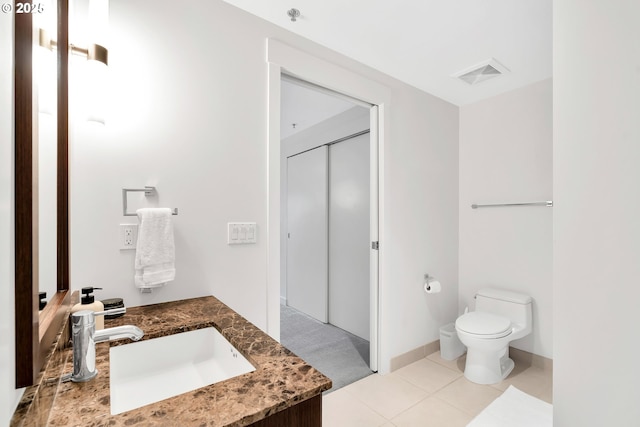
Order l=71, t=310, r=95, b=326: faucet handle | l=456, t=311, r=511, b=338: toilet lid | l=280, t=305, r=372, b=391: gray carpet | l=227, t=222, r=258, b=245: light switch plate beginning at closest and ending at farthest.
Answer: l=71, t=310, r=95, b=326: faucet handle < l=227, t=222, r=258, b=245: light switch plate < l=456, t=311, r=511, b=338: toilet lid < l=280, t=305, r=372, b=391: gray carpet

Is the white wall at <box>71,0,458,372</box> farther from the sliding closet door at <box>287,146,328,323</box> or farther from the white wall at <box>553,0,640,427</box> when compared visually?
→ the sliding closet door at <box>287,146,328,323</box>

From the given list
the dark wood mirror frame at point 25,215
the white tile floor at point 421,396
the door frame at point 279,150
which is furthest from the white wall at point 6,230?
the white tile floor at point 421,396

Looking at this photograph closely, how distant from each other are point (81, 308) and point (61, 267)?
6.8 inches

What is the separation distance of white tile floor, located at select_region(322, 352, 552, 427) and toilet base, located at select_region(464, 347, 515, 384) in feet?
0.14

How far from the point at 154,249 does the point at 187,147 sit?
1.67 feet

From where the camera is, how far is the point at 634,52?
0.91 metres

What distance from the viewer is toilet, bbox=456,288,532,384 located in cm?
209

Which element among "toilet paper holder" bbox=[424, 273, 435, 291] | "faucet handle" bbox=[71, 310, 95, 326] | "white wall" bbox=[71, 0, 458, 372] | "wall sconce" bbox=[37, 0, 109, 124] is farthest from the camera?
"toilet paper holder" bbox=[424, 273, 435, 291]

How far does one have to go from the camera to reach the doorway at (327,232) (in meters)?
2.74

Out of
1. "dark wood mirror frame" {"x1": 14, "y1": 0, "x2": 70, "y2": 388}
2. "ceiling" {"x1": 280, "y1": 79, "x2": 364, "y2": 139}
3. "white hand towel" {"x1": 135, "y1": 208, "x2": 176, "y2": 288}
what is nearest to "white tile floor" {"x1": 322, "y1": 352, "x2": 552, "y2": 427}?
"white hand towel" {"x1": 135, "y1": 208, "x2": 176, "y2": 288}

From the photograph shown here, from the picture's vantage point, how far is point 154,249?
1.30 metres

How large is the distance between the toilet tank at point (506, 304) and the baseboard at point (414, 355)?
0.50m

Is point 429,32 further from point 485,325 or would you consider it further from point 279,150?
point 485,325

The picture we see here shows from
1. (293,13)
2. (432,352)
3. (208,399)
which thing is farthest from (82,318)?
(432,352)
